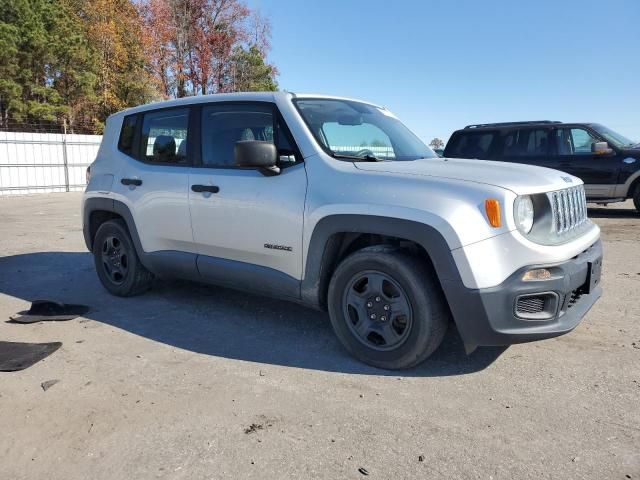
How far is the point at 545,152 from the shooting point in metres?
10.9

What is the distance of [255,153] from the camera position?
360 centimetres

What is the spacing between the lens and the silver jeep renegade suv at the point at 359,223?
3043mm

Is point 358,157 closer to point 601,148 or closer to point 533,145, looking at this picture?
point 533,145

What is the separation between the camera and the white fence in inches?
734

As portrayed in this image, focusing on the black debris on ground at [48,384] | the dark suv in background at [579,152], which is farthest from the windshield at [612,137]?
the black debris on ground at [48,384]

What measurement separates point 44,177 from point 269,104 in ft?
61.4

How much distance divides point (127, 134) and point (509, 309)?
13.0 feet

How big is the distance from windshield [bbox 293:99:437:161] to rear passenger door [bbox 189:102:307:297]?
24 centimetres

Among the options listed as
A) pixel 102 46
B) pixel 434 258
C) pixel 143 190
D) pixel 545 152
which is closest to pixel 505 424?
pixel 434 258

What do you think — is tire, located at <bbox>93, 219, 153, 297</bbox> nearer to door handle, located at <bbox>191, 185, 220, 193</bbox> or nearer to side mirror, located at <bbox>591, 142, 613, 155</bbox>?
door handle, located at <bbox>191, 185, 220, 193</bbox>

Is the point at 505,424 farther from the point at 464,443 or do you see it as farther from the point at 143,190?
the point at 143,190

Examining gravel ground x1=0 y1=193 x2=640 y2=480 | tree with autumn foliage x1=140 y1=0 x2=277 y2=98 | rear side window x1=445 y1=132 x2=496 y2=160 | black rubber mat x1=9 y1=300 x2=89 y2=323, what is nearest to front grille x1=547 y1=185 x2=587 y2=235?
gravel ground x1=0 y1=193 x2=640 y2=480

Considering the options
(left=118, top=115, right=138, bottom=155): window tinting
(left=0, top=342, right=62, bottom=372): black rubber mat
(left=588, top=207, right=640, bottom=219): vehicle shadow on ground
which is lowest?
(left=0, top=342, right=62, bottom=372): black rubber mat

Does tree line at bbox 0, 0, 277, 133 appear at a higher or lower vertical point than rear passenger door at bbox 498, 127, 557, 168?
higher
